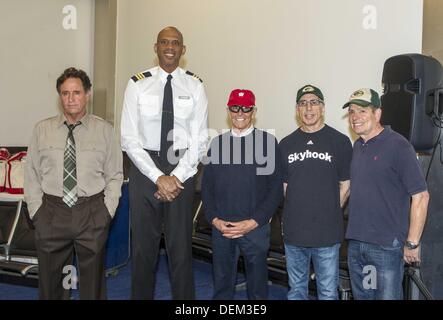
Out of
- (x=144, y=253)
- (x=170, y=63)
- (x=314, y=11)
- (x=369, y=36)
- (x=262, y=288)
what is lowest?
(x=262, y=288)

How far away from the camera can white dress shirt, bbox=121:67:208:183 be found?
318 centimetres

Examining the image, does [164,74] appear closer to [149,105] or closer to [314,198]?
[149,105]

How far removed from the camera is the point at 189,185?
3.17m

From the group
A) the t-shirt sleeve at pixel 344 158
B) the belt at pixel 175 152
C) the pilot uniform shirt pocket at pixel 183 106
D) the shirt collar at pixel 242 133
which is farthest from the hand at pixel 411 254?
the pilot uniform shirt pocket at pixel 183 106

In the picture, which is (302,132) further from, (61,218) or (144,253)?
(61,218)

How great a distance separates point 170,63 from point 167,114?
13.1 inches

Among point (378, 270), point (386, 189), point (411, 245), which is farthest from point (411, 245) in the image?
point (386, 189)

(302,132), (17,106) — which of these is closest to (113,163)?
(302,132)

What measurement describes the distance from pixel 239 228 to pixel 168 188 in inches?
19.2

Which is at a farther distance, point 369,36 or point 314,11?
point 314,11

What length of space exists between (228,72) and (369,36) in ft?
6.53

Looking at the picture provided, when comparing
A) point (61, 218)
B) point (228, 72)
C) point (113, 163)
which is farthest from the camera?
point (228, 72)

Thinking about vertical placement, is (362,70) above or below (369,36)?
below

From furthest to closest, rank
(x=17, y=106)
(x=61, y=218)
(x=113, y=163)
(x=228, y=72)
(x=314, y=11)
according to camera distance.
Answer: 1. (x=17, y=106)
2. (x=228, y=72)
3. (x=314, y=11)
4. (x=113, y=163)
5. (x=61, y=218)
